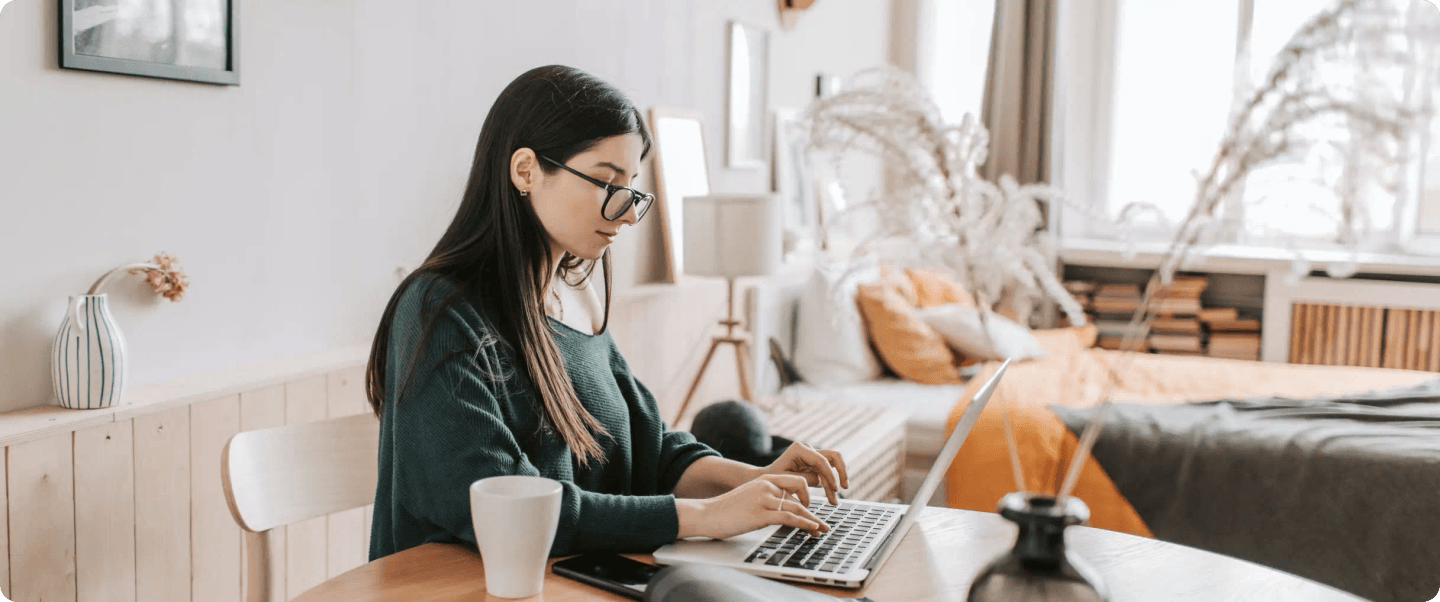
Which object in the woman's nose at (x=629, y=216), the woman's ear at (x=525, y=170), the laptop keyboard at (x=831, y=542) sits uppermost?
the woman's ear at (x=525, y=170)

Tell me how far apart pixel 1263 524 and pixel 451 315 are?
228cm

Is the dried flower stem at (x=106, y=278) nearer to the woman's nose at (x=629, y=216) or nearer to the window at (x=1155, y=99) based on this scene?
the woman's nose at (x=629, y=216)

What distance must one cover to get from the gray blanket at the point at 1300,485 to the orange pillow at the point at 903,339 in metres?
0.80

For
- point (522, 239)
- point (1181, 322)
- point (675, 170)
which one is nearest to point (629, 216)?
point (522, 239)

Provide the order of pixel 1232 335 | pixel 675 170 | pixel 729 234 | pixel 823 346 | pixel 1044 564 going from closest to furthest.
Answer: pixel 1044 564, pixel 729 234, pixel 675 170, pixel 823 346, pixel 1232 335

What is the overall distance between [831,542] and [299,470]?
705 millimetres

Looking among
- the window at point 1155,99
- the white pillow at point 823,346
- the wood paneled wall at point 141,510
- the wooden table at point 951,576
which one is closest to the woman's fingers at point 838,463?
the wooden table at point 951,576

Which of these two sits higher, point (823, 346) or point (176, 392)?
point (176, 392)

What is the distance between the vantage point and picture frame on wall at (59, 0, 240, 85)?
1.53 m

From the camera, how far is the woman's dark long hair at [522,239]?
49.1 inches

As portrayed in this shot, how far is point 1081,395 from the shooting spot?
334 centimetres

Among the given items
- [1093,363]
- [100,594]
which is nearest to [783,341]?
[1093,363]

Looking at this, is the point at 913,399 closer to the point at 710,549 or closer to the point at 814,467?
the point at 814,467

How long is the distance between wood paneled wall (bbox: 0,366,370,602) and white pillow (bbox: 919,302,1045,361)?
254cm
